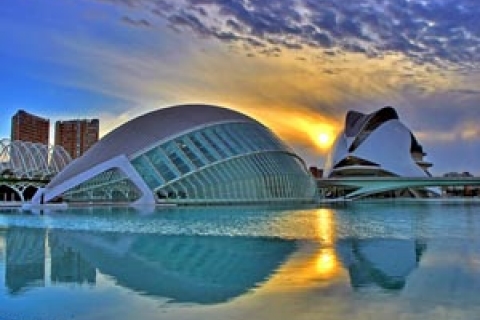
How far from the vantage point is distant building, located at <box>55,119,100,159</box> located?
129m

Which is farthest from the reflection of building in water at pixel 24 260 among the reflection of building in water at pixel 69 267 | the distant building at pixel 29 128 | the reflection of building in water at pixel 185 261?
the distant building at pixel 29 128

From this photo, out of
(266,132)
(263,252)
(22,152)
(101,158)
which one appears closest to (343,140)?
(266,132)

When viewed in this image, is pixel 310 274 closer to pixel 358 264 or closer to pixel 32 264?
pixel 358 264

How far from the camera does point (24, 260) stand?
11195 mm

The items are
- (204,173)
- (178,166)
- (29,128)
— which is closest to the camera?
(204,173)

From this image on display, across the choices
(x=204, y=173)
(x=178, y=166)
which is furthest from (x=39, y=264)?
(x=178, y=166)

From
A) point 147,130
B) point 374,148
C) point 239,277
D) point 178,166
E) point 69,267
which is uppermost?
point 374,148

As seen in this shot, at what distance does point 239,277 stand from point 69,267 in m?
3.45

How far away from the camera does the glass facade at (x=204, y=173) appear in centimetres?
4456

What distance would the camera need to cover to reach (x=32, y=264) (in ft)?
35.0

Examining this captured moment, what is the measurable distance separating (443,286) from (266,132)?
46116 mm

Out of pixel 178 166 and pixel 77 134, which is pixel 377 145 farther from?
pixel 77 134

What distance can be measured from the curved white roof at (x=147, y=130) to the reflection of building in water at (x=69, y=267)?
33.6 metres

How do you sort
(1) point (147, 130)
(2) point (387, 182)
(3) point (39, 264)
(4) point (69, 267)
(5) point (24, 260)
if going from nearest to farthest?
(4) point (69, 267) → (3) point (39, 264) → (5) point (24, 260) → (1) point (147, 130) → (2) point (387, 182)
